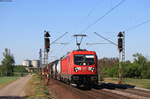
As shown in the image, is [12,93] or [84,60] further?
[84,60]

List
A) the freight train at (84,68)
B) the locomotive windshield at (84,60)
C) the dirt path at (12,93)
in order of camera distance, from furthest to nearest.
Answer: the locomotive windshield at (84,60), the freight train at (84,68), the dirt path at (12,93)

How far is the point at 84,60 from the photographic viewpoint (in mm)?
32750

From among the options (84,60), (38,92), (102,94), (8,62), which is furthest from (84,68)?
(8,62)

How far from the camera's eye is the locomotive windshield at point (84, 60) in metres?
32.7

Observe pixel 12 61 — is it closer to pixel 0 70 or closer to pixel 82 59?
pixel 0 70

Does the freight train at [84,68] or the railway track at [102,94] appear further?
the freight train at [84,68]

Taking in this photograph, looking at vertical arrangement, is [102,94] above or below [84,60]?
below

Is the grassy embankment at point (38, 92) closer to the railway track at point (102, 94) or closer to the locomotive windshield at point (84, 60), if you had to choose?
the railway track at point (102, 94)

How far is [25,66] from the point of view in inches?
7475

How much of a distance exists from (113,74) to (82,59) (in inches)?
2457

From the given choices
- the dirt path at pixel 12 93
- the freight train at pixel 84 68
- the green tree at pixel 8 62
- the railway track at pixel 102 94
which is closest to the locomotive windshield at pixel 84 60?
the freight train at pixel 84 68

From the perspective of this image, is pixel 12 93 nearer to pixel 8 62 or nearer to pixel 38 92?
pixel 38 92

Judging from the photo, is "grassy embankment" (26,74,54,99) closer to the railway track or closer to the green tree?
the railway track

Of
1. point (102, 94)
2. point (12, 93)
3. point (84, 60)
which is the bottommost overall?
point (12, 93)
